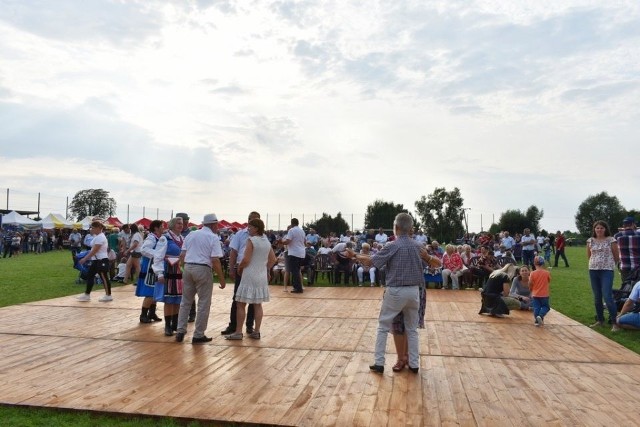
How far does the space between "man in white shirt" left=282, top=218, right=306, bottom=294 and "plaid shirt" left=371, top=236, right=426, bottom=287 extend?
6502 mm

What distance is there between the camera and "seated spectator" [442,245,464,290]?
13.5 meters

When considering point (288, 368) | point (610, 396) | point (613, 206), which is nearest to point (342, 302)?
point (288, 368)

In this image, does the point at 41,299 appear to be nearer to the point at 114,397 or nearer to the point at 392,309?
the point at 114,397

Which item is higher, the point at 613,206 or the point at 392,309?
the point at 613,206

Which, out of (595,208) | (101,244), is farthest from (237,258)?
(595,208)

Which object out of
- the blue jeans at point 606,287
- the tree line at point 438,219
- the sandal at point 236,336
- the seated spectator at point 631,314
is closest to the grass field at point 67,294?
the seated spectator at point 631,314

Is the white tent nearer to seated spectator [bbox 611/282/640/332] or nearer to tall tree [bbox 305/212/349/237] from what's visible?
tall tree [bbox 305/212/349/237]

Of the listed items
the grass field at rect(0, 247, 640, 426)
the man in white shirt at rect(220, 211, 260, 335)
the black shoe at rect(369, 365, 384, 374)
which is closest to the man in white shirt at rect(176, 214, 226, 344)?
the man in white shirt at rect(220, 211, 260, 335)

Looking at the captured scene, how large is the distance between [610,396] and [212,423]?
130 inches

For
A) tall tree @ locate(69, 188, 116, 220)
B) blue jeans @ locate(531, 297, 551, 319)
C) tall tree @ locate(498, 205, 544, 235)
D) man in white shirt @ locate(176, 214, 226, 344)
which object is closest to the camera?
man in white shirt @ locate(176, 214, 226, 344)

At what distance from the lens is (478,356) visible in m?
6.13

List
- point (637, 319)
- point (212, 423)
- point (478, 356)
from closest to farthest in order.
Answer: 1. point (212, 423)
2. point (478, 356)
3. point (637, 319)

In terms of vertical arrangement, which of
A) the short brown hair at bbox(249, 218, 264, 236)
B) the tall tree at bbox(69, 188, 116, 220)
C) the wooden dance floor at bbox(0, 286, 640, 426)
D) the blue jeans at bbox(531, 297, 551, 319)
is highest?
the tall tree at bbox(69, 188, 116, 220)

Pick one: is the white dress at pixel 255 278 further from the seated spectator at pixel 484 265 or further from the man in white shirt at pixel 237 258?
the seated spectator at pixel 484 265
